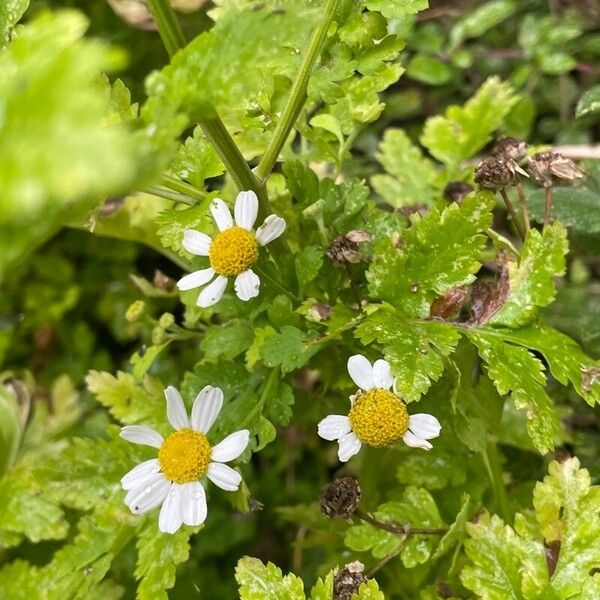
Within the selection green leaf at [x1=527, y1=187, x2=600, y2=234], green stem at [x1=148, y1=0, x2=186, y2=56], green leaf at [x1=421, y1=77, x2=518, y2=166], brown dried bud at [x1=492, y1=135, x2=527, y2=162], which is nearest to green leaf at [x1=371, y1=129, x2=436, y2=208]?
green leaf at [x1=421, y1=77, x2=518, y2=166]

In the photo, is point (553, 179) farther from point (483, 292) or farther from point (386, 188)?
point (386, 188)

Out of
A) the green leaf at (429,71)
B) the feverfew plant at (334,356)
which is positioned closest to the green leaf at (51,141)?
the feverfew plant at (334,356)

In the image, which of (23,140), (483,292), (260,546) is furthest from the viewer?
(260,546)

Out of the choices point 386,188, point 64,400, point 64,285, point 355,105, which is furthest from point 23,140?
point 64,285

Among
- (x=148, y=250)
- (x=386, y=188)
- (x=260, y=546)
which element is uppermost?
(x=386, y=188)

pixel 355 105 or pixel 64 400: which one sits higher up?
pixel 355 105
